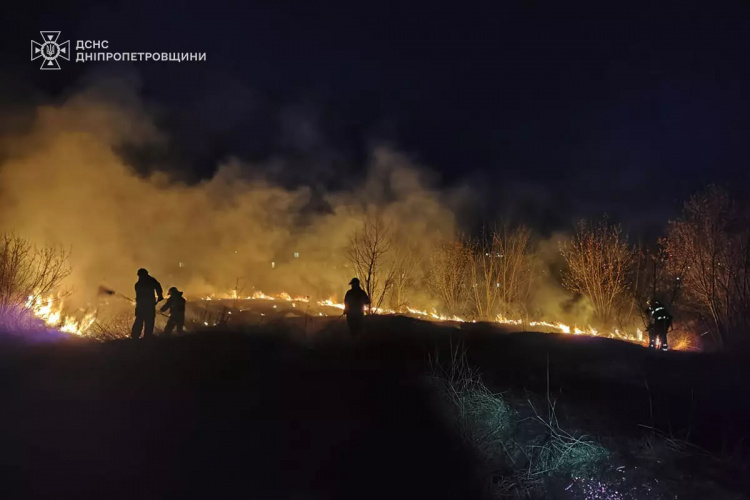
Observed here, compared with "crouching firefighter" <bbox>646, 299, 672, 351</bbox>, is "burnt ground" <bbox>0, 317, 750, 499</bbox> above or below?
below

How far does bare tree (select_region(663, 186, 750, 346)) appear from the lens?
16656mm

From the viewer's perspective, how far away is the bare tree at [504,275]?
24.7 metres

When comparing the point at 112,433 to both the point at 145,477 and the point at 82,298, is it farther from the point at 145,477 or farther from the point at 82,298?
the point at 82,298

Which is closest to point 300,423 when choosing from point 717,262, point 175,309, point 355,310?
point 355,310

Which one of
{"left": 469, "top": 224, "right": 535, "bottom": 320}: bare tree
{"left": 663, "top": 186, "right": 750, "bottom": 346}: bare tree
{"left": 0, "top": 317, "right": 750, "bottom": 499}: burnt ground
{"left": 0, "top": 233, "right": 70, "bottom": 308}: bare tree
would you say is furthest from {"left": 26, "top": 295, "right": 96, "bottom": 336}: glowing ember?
{"left": 663, "top": 186, "right": 750, "bottom": 346}: bare tree

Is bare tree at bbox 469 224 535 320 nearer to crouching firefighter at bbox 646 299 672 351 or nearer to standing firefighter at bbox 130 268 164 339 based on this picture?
crouching firefighter at bbox 646 299 672 351

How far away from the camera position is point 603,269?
76.5 ft

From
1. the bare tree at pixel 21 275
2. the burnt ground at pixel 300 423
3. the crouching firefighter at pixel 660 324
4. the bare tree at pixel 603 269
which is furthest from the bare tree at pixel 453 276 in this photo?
the bare tree at pixel 21 275

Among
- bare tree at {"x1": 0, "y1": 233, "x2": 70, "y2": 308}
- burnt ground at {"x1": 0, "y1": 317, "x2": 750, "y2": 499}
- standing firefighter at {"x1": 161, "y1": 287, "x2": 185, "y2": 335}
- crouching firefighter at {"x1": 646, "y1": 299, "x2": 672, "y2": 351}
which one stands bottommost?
burnt ground at {"x1": 0, "y1": 317, "x2": 750, "y2": 499}

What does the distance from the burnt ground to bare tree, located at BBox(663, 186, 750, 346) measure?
938cm

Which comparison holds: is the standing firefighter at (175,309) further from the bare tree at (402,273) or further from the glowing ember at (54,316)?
the bare tree at (402,273)

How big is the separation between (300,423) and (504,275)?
Result: 20855 millimetres

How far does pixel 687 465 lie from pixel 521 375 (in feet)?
13.1

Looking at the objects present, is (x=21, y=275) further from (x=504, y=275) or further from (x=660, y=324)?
(x=504, y=275)
